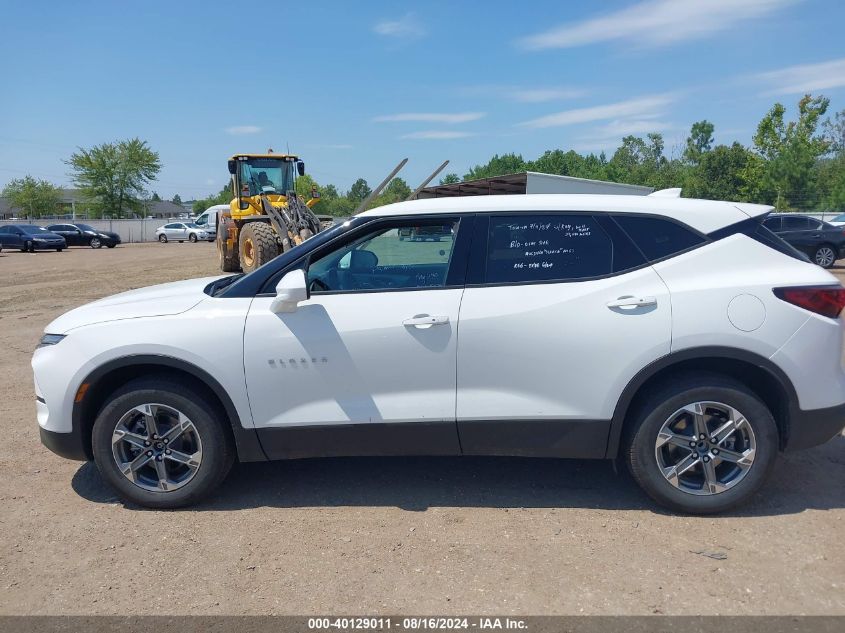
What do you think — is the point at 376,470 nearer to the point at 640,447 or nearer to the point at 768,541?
the point at 640,447

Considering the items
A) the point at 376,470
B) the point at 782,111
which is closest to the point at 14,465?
the point at 376,470

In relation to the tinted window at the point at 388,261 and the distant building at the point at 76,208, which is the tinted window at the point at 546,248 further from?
the distant building at the point at 76,208

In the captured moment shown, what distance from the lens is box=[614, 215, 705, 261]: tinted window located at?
364 cm

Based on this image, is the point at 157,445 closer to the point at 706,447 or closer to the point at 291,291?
the point at 291,291

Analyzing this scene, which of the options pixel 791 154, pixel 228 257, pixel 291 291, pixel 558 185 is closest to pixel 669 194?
pixel 291 291

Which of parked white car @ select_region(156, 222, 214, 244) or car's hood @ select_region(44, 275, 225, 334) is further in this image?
parked white car @ select_region(156, 222, 214, 244)

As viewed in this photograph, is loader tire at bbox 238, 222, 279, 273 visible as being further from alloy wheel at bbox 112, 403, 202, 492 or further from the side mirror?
the side mirror

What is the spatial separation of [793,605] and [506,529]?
1369 millimetres

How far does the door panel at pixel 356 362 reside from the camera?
3551 mm

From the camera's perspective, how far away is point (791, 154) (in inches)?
1777

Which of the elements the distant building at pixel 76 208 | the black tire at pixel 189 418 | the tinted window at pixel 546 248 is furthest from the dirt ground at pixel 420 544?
the distant building at pixel 76 208

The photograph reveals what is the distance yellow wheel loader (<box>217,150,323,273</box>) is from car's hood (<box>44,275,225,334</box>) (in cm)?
1131

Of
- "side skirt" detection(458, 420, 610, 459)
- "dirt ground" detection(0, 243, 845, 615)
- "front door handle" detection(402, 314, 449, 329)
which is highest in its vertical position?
"front door handle" detection(402, 314, 449, 329)

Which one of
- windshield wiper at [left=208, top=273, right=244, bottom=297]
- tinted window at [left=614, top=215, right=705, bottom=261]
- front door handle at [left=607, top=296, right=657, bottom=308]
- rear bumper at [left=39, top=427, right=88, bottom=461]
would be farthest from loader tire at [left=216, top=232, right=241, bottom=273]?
front door handle at [left=607, top=296, right=657, bottom=308]
